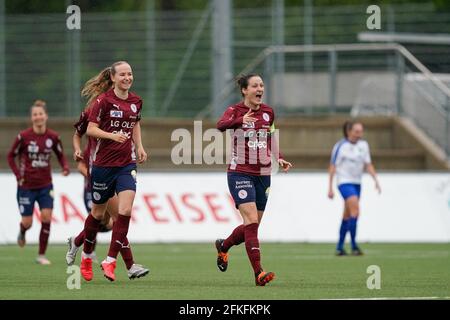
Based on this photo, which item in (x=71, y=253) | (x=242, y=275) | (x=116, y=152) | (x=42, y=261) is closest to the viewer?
(x=116, y=152)

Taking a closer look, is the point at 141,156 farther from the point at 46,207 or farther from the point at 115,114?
the point at 46,207

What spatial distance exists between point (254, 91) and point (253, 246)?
5.59ft

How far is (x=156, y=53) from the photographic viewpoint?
2923cm

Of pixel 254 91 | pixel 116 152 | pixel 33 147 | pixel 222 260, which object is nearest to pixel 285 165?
pixel 254 91

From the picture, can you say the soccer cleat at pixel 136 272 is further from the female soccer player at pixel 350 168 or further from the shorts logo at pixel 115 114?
the female soccer player at pixel 350 168

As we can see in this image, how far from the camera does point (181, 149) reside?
27516 millimetres

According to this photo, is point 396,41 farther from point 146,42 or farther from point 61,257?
point 61,257

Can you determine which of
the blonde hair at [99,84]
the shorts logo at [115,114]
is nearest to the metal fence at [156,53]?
the blonde hair at [99,84]

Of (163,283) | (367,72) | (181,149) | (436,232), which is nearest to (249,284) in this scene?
(163,283)

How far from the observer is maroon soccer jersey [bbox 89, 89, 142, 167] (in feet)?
45.7

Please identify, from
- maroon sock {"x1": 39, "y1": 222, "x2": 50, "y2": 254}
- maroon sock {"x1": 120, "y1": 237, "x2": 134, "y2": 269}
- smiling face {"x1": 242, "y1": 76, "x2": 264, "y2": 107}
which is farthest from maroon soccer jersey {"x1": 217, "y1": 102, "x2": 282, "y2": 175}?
maroon sock {"x1": 39, "y1": 222, "x2": 50, "y2": 254}

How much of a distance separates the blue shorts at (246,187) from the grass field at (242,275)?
37.5 inches

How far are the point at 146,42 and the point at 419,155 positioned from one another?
6853mm

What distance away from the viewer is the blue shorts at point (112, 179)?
1401cm
